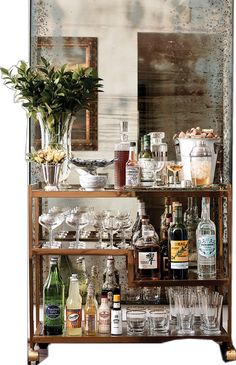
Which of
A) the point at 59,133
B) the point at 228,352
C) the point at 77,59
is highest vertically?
the point at 77,59

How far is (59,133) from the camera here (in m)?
3.64

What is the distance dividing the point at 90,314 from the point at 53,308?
18cm

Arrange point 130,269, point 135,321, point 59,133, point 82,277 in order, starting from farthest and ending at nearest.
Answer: point 82,277, point 59,133, point 135,321, point 130,269

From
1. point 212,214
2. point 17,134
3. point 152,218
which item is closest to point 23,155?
point 17,134

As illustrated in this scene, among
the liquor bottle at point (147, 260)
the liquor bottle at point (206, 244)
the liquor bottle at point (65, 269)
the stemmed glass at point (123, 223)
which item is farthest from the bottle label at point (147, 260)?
the liquor bottle at point (65, 269)

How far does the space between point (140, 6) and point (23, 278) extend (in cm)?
152

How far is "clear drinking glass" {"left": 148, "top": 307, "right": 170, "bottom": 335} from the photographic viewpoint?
3.53 m

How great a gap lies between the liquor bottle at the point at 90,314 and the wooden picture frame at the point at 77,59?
2.49 ft

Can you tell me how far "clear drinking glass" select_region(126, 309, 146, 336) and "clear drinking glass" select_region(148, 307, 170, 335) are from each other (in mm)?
43

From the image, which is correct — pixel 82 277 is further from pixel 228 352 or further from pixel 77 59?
pixel 77 59

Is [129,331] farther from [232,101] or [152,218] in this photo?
[232,101]

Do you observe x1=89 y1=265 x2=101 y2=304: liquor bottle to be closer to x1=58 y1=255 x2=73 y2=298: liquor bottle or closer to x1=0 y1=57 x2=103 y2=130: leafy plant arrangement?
x1=58 y1=255 x2=73 y2=298: liquor bottle

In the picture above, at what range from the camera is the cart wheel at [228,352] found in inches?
138

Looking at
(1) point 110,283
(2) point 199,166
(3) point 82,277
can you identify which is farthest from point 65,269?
(2) point 199,166
